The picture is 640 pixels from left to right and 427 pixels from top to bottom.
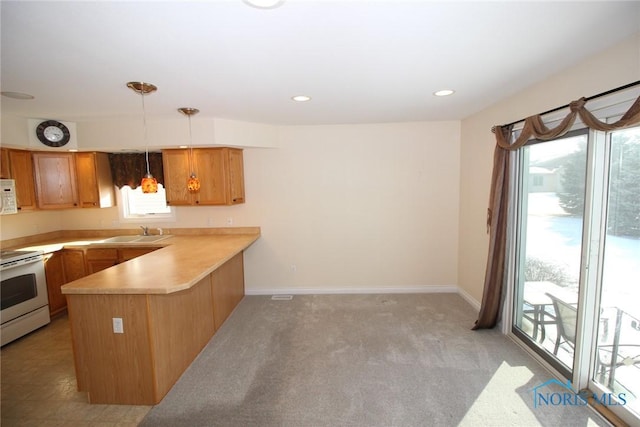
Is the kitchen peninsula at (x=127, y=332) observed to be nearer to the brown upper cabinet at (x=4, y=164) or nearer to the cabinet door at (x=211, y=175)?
the cabinet door at (x=211, y=175)

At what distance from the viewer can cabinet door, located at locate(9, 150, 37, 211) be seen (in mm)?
3531

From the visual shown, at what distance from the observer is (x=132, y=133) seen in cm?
361

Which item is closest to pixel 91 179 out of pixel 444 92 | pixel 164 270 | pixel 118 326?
pixel 164 270

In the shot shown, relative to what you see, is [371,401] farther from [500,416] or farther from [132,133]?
[132,133]

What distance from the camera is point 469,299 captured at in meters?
3.89

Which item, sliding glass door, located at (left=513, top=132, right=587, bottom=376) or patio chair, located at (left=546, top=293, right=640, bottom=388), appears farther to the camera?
sliding glass door, located at (left=513, top=132, right=587, bottom=376)

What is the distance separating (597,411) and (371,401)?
1.56 m

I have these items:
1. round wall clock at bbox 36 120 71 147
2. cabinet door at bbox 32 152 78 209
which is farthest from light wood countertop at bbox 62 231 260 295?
round wall clock at bbox 36 120 71 147

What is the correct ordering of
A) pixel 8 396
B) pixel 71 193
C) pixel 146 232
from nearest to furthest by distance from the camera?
1. pixel 8 396
2. pixel 71 193
3. pixel 146 232

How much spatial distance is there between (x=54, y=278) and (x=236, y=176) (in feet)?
8.69

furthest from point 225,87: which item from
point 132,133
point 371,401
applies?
point 371,401

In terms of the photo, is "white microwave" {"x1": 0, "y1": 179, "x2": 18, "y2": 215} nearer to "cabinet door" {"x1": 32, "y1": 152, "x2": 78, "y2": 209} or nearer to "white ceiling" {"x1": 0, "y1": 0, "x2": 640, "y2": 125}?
"cabinet door" {"x1": 32, "y1": 152, "x2": 78, "y2": 209}

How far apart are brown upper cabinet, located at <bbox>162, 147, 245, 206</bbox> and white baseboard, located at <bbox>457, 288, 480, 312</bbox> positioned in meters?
3.50

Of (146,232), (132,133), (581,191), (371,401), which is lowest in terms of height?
(371,401)
